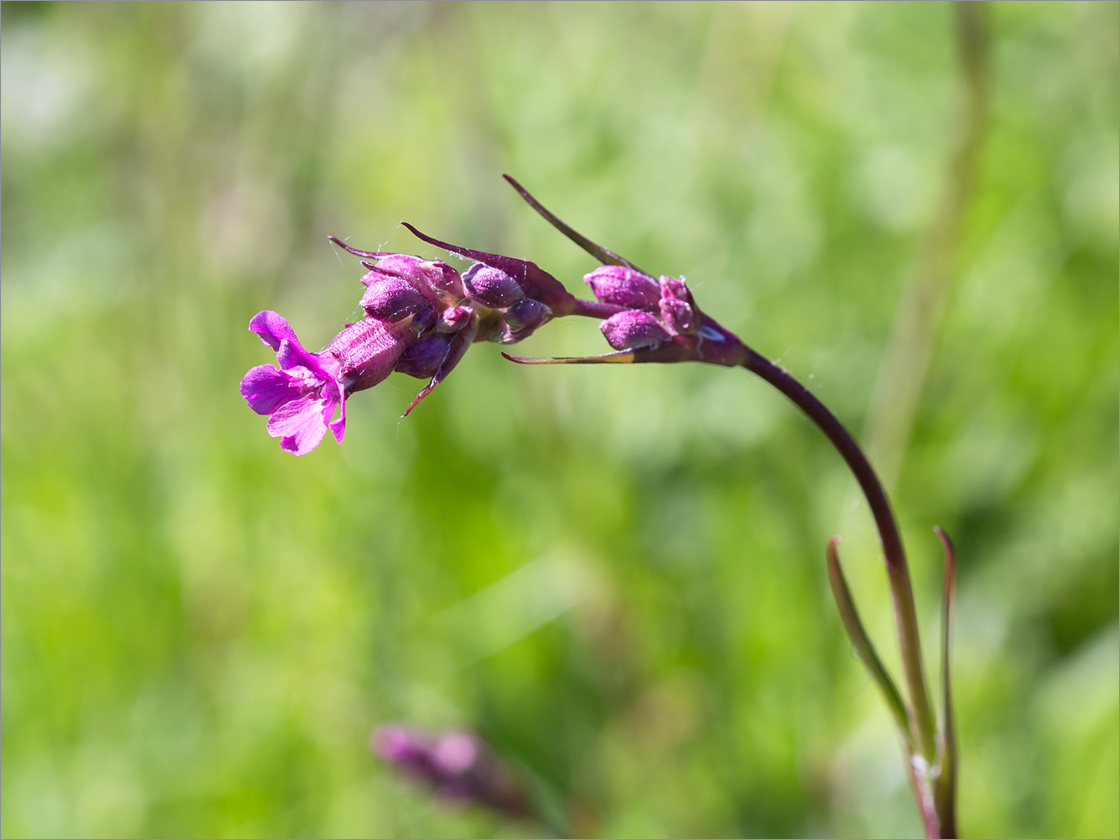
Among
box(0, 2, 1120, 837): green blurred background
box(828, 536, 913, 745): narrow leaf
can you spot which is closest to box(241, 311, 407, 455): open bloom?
box(828, 536, 913, 745): narrow leaf

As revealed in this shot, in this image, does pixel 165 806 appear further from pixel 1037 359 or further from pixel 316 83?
pixel 316 83

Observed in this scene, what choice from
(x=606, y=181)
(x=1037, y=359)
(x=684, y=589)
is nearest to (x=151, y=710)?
(x=684, y=589)

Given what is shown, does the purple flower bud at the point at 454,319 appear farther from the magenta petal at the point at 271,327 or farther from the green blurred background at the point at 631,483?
the green blurred background at the point at 631,483

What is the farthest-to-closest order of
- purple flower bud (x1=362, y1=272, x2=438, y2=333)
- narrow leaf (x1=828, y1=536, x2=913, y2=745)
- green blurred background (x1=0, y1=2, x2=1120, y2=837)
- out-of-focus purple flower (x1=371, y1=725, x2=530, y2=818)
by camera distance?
green blurred background (x1=0, y1=2, x2=1120, y2=837), out-of-focus purple flower (x1=371, y1=725, x2=530, y2=818), narrow leaf (x1=828, y1=536, x2=913, y2=745), purple flower bud (x1=362, y1=272, x2=438, y2=333)

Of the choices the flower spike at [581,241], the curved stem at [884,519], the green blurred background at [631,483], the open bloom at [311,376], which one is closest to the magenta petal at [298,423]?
the open bloom at [311,376]

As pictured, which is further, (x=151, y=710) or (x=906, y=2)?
(x=906, y=2)

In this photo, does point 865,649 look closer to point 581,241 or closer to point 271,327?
point 581,241

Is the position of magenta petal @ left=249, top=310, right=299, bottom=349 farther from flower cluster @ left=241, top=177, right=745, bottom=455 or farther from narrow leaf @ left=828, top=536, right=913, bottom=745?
narrow leaf @ left=828, top=536, right=913, bottom=745
